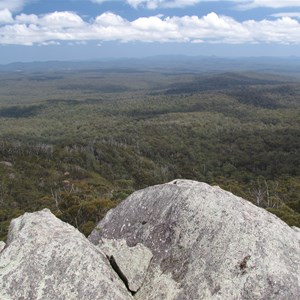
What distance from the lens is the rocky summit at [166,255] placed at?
1421 centimetres

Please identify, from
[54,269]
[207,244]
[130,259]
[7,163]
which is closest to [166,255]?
[130,259]

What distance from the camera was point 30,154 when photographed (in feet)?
567

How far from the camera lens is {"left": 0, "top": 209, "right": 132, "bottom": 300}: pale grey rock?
45.4 feet

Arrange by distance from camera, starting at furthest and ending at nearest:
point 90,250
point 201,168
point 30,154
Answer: point 201,168 < point 30,154 < point 90,250

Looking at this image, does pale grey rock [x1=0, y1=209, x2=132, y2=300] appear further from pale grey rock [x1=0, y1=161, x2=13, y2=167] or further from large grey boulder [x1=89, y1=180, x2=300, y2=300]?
pale grey rock [x1=0, y1=161, x2=13, y2=167]

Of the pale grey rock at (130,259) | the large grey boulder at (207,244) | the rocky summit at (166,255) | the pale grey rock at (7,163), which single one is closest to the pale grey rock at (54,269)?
the rocky summit at (166,255)

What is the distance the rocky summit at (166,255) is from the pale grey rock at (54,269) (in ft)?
0.12

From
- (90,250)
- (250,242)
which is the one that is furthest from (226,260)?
(90,250)

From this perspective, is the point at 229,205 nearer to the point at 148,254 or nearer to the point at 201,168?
the point at 148,254

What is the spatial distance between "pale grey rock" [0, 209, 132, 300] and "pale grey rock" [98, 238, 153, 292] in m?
0.69

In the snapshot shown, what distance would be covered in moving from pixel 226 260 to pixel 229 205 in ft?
9.00

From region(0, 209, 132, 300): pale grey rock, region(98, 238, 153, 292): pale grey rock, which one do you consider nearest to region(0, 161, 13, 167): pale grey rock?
region(98, 238, 153, 292): pale grey rock

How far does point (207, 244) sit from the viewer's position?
16250mm

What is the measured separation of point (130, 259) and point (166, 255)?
1579mm
